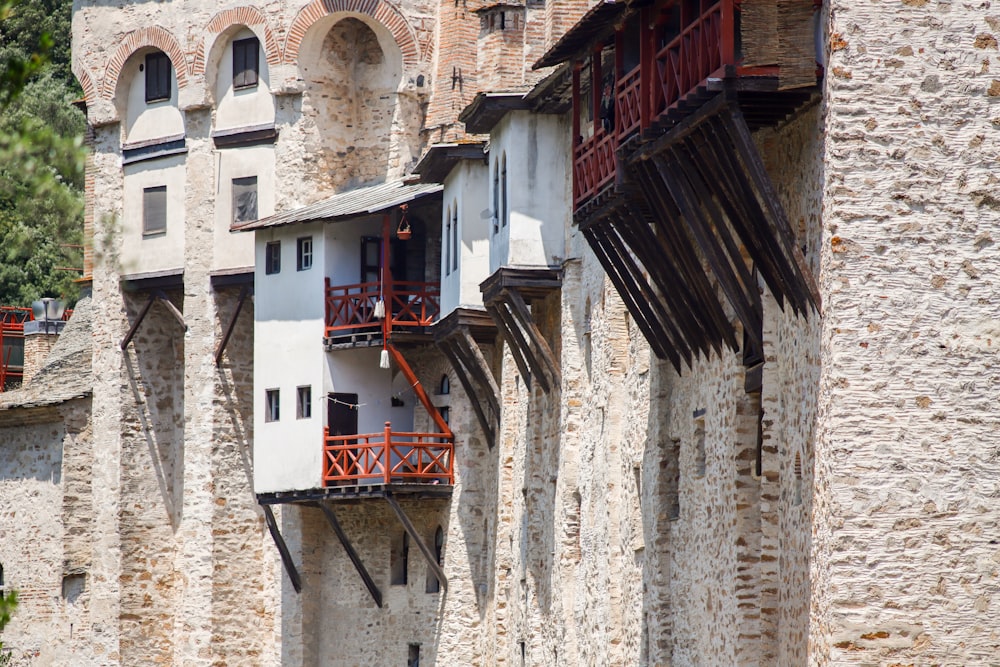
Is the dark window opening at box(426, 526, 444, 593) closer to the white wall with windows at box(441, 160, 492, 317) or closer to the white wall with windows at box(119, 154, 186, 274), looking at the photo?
the white wall with windows at box(441, 160, 492, 317)

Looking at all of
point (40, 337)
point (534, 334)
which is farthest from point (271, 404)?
point (40, 337)

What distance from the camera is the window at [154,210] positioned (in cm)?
4394

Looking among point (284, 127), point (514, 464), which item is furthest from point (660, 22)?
point (284, 127)

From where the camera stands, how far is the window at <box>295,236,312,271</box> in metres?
40.1

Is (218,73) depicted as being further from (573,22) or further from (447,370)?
(573,22)

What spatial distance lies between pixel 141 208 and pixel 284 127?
403cm

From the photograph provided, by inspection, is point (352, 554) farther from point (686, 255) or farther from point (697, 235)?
point (697, 235)

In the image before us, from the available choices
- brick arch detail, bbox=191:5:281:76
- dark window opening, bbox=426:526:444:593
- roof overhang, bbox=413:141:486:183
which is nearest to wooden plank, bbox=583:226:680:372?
roof overhang, bbox=413:141:486:183

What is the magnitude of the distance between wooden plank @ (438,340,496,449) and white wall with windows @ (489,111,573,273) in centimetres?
411

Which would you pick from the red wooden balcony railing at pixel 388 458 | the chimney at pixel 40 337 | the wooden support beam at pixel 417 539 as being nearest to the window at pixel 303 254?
the red wooden balcony railing at pixel 388 458

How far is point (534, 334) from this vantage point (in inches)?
1264

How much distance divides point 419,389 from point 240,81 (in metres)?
8.61

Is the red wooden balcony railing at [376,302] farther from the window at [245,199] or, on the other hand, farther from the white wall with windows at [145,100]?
the white wall with windows at [145,100]

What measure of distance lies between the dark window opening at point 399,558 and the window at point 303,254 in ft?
17.8
